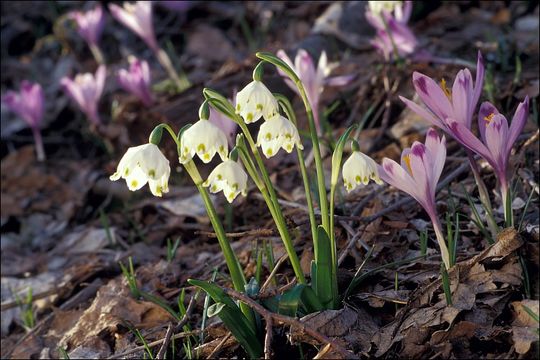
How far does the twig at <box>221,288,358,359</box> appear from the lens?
169 centimetres

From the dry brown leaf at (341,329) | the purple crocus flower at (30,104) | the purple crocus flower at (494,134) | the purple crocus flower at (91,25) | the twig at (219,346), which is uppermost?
the purple crocus flower at (494,134)

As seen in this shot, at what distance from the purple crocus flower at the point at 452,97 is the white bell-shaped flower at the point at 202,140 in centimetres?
50

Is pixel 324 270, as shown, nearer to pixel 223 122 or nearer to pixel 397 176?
pixel 397 176

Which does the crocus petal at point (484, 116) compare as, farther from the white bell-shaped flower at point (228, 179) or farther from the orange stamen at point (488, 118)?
the white bell-shaped flower at point (228, 179)

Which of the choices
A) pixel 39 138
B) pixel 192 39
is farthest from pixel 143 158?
pixel 192 39

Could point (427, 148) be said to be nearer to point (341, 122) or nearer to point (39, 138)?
point (341, 122)

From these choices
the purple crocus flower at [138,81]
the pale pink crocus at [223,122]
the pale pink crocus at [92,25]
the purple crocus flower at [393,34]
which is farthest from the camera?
the pale pink crocus at [92,25]

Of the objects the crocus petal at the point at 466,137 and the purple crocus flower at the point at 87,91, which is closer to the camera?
the crocus petal at the point at 466,137

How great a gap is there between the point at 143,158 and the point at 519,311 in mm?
954

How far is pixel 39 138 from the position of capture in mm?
4617

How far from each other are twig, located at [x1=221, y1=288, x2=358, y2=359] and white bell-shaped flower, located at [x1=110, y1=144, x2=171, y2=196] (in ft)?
1.06

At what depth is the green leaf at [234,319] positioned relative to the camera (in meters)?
1.85

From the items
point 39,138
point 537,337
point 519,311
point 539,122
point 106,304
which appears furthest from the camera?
point 39,138

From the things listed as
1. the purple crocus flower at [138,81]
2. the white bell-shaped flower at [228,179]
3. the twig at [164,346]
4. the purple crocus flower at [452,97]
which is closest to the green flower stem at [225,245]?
the white bell-shaped flower at [228,179]
